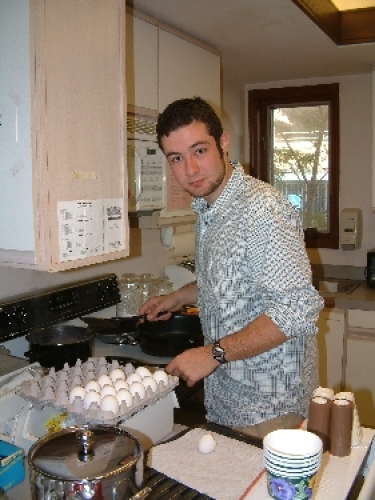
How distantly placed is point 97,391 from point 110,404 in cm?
8

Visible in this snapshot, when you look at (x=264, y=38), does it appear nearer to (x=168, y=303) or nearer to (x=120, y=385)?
(x=168, y=303)

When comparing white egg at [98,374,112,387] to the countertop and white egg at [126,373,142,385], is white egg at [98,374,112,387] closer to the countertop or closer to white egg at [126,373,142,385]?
white egg at [126,373,142,385]

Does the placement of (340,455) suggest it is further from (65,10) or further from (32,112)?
(65,10)

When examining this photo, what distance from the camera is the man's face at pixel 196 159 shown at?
1593 mm

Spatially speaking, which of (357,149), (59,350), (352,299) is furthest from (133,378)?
(357,149)

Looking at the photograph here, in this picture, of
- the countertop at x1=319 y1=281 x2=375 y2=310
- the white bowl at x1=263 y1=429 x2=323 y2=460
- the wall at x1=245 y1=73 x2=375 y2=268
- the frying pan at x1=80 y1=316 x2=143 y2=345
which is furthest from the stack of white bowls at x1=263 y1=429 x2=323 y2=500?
the wall at x1=245 y1=73 x2=375 y2=268

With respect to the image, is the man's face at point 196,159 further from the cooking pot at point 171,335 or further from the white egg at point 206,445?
the white egg at point 206,445

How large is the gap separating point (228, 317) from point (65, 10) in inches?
37.3

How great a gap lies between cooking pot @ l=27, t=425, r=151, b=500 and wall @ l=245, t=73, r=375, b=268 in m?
2.81

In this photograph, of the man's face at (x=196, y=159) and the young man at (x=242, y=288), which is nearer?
the young man at (x=242, y=288)

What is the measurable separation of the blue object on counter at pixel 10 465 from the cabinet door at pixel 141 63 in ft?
4.24

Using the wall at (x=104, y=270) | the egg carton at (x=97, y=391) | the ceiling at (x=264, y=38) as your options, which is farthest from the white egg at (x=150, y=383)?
the ceiling at (x=264, y=38)

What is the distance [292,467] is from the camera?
864 millimetres

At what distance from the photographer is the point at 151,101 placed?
6.93ft
